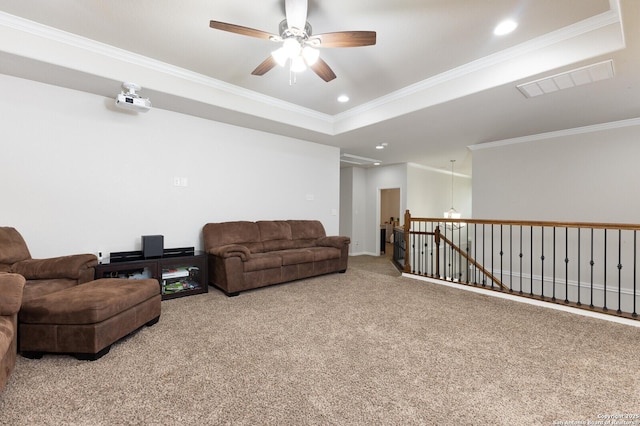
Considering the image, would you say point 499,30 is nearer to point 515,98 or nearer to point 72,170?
point 515,98

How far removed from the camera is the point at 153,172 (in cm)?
397

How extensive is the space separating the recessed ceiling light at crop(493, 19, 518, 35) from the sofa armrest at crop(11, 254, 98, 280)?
15.1 ft

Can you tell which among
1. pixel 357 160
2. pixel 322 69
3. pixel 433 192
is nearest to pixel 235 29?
pixel 322 69

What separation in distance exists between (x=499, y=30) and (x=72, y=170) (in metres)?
4.95

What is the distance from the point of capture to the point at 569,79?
298cm

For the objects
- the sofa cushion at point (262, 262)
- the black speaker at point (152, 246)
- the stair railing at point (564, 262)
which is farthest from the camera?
Answer: the stair railing at point (564, 262)

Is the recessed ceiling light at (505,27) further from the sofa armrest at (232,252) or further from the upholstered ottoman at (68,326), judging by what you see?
the upholstered ottoman at (68,326)

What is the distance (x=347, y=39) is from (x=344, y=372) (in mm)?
2560

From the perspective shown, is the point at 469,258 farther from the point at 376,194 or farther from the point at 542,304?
the point at 376,194

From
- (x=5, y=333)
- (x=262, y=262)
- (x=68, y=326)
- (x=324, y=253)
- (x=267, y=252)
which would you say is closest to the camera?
(x=5, y=333)

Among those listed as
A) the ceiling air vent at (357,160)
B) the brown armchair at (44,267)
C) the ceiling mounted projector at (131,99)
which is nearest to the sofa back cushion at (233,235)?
the brown armchair at (44,267)

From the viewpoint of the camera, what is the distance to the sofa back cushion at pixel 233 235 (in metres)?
4.23

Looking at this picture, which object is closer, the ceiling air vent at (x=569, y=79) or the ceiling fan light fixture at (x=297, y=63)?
the ceiling fan light fixture at (x=297, y=63)

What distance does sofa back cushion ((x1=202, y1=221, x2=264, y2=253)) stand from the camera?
4.23 metres
